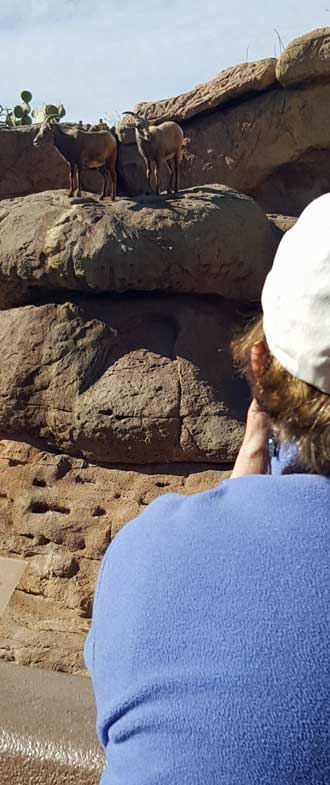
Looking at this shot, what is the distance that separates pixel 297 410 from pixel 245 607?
0.69ft

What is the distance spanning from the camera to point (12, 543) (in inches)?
256

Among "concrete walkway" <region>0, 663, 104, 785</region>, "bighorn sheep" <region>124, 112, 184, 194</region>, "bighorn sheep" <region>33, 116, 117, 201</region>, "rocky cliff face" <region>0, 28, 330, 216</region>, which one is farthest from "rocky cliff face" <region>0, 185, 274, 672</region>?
"concrete walkway" <region>0, 663, 104, 785</region>

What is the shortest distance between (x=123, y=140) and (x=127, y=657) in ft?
28.6

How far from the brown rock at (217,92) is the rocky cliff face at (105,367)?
1.97 metres

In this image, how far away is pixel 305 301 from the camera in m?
0.91

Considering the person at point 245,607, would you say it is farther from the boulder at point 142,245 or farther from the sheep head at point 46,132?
the sheep head at point 46,132

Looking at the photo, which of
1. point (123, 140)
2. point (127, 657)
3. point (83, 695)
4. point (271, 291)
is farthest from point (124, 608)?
point (123, 140)

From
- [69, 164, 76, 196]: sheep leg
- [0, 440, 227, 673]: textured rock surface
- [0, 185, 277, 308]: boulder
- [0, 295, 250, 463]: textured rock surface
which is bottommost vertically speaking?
[0, 440, 227, 673]: textured rock surface

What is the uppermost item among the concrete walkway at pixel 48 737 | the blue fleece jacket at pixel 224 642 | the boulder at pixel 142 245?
the blue fleece jacket at pixel 224 642

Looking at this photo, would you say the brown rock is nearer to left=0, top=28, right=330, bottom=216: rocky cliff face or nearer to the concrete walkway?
left=0, top=28, right=330, bottom=216: rocky cliff face

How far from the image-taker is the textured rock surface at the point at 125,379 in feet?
21.1

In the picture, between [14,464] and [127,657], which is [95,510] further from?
[127,657]

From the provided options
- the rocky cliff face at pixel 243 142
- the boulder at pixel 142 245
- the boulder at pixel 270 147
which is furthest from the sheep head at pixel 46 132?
the boulder at pixel 270 147

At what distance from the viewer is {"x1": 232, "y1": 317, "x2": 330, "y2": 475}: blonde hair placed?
34.7 inches
